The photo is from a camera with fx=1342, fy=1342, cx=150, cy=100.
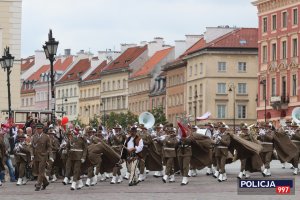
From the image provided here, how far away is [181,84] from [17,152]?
9454 cm

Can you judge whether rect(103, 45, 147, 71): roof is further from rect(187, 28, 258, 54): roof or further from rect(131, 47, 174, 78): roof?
rect(187, 28, 258, 54): roof

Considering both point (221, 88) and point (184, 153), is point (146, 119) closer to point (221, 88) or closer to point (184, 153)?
point (184, 153)

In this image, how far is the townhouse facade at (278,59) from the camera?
4058 inches

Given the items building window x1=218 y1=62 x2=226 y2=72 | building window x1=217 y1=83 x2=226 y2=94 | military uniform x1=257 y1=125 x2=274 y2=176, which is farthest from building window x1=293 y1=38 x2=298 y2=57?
military uniform x1=257 y1=125 x2=274 y2=176

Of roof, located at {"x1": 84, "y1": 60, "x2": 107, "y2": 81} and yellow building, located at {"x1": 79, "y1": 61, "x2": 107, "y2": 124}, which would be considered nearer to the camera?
yellow building, located at {"x1": 79, "y1": 61, "x2": 107, "y2": 124}

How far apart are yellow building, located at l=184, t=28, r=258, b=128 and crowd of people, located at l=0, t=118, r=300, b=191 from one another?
8029cm

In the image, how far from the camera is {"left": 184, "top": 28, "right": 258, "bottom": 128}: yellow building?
124250 millimetres

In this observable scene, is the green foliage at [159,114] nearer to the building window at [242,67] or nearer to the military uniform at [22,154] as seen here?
the building window at [242,67]

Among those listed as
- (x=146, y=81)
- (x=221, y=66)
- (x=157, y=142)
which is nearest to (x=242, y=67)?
(x=221, y=66)

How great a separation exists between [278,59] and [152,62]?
43.2m

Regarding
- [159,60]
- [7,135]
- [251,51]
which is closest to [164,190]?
[7,135]

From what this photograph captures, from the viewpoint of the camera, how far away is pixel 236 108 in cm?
12544

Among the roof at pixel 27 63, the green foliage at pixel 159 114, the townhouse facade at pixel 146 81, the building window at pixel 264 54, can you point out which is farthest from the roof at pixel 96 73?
the building window at pixel 264 54

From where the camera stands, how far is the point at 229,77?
411 ft
